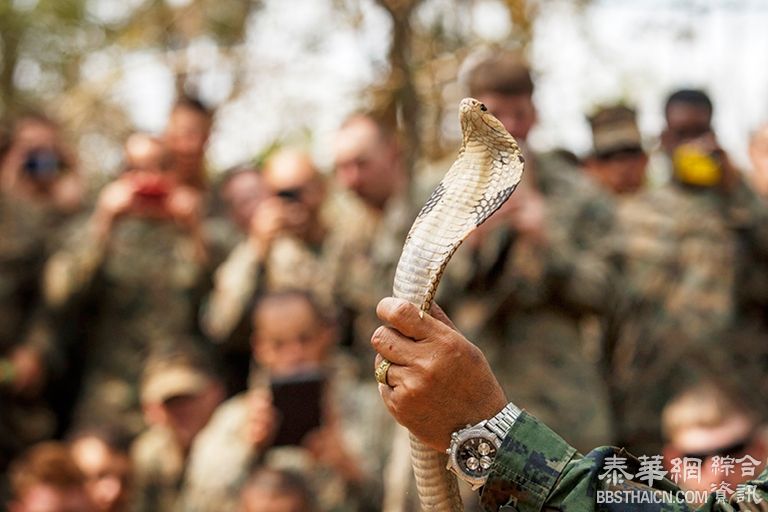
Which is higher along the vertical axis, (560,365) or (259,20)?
(259,20)

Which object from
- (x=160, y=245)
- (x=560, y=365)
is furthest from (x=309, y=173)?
(x=560, y=365)

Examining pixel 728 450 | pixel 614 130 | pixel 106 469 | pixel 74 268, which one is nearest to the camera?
pixel 728 450

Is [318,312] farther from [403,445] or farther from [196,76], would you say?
[196,76]

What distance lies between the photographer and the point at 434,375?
2564 millimetres

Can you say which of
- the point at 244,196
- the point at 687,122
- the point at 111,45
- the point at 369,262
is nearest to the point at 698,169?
the point at 687,122

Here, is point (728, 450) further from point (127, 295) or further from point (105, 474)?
point (127, 295)

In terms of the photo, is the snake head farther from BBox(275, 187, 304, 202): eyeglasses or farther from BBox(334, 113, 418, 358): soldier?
BBox(275, 187, 304, 202): eyeglasses

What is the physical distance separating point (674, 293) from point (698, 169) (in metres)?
0.68

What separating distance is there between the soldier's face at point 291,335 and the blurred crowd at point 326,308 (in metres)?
0.01

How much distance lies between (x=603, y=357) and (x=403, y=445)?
2.20m

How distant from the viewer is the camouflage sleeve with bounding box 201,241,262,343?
6699mm

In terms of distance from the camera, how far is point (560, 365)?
5.68 metres

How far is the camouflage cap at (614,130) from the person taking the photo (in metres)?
7.56

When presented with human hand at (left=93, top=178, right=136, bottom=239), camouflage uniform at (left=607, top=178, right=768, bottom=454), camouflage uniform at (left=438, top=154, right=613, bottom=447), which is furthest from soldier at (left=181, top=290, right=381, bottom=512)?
camouflage uniform at (left=607, top=178, right=768, bottom=454)
